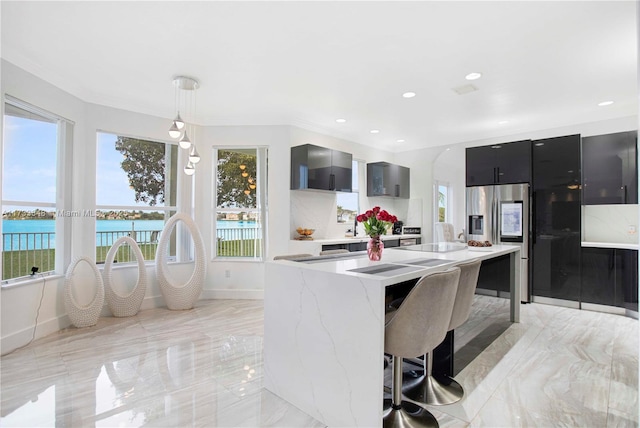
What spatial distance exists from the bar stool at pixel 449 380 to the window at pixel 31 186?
3781 mm

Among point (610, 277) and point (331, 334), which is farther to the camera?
point (610, 277)

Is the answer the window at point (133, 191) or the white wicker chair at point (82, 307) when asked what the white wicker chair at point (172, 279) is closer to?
the window at point (133, 191)

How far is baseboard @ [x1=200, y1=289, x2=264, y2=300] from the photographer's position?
4.79 meters

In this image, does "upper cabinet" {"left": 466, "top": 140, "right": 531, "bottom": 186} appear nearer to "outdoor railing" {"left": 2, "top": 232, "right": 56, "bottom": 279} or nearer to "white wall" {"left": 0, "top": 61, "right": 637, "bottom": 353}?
"white wall" {"left": 0, "top": 61, "right": 637, "bottom": 353}

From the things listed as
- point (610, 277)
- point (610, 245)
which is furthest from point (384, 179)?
point (610, 277)

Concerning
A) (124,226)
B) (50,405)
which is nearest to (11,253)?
(124,226)

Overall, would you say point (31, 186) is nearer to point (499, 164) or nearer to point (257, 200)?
point (257, 200)

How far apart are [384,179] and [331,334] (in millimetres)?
4533

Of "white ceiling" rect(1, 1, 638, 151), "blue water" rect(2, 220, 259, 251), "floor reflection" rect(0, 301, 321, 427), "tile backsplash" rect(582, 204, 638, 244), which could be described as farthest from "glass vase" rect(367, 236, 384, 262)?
"tile backsplash" rect(582, 204, 638, 244)

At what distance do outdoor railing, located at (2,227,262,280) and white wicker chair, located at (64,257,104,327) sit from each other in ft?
0.89

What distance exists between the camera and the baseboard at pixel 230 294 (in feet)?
15.7

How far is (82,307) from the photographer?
3564 millimetres

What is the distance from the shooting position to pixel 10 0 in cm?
226

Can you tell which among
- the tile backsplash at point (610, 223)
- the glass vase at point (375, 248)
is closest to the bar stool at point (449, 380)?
the glass vase at point (375, 248)
